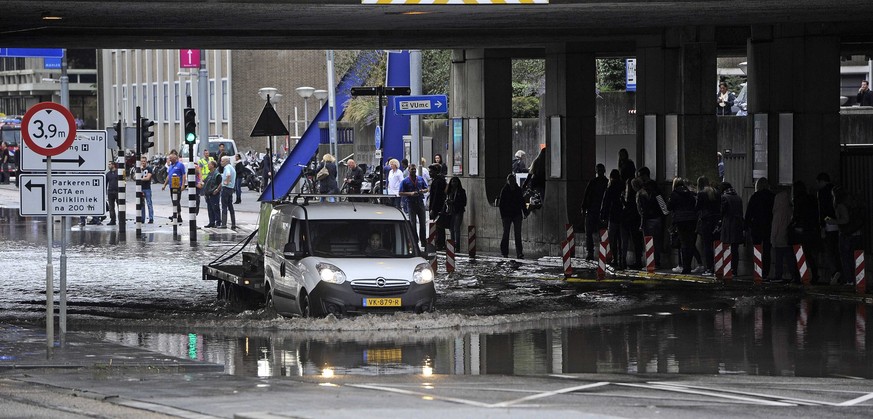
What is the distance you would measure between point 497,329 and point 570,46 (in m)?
13.2

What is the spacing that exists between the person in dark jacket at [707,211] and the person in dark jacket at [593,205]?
2.98 m

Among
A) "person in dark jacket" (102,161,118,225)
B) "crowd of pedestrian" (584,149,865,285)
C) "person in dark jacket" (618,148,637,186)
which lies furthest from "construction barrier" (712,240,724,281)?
"person in dark jacket" (102,161,118,225)

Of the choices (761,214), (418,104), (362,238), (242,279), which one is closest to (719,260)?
(761,214)

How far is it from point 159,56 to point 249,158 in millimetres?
20194

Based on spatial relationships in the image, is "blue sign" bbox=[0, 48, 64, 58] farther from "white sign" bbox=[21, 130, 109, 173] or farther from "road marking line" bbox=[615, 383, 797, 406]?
"road marking line" bbox=[615, 383, 797, 406]

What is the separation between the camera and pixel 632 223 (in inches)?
1071

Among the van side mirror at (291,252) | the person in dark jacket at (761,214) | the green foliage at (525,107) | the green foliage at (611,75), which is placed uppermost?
the green foliage at (611,75)

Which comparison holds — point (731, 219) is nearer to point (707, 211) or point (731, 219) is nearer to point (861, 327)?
point (707, 211)

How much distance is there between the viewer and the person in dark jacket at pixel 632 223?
27.1m

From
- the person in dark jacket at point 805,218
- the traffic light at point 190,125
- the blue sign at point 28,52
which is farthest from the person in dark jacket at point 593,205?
the blue sign at point 28,52

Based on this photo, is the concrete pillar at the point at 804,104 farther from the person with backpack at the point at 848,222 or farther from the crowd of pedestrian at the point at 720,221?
the person with backpack at the point at 848,222

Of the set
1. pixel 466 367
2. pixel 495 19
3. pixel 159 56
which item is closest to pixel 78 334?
pixel 466 367

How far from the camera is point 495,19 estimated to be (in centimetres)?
2361

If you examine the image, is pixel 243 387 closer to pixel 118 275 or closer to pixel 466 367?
pixel 466 367
